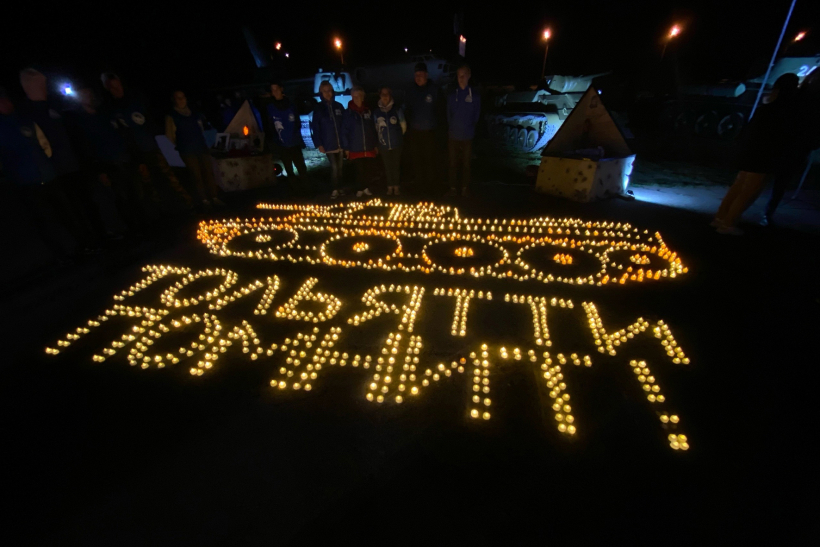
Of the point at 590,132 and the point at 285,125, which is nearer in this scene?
the point at 590,132

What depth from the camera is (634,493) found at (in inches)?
67.2

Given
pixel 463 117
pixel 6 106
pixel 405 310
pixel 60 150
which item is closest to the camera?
pixel 405 310

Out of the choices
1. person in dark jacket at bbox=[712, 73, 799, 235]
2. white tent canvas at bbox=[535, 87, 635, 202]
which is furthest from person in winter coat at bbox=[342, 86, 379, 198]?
person in dark jacket at bbox=[712, 73, 799, 235]

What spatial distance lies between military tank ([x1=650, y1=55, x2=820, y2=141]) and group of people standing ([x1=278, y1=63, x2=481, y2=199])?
6.76 m

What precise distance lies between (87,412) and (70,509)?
28.7 inches

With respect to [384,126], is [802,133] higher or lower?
lower

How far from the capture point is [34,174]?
3.81m

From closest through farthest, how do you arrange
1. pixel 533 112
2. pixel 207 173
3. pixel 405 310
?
pixel 405 310 → pixel 207 173 → pixel 533 112

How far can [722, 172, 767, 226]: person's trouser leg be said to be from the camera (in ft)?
13.4

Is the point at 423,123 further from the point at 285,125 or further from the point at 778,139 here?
the point at 778,139

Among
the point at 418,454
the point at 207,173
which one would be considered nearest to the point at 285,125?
the point at 207,173

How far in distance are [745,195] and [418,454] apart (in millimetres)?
4925

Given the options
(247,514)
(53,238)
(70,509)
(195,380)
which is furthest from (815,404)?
(53,238)

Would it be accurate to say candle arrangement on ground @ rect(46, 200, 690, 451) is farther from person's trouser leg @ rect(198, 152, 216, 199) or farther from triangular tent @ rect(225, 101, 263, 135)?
triangular tent @ rect(225, 101, 263, 135)
